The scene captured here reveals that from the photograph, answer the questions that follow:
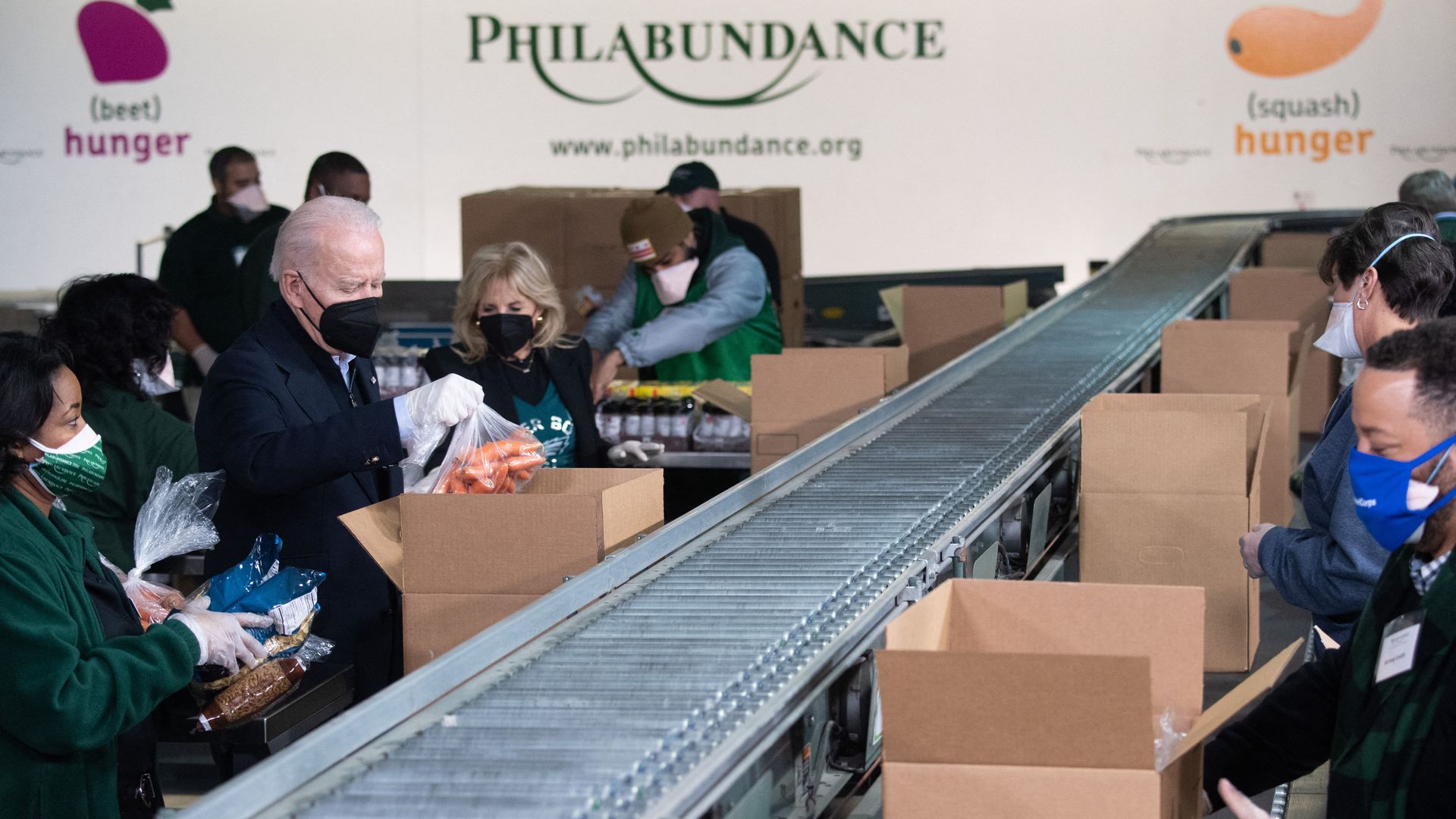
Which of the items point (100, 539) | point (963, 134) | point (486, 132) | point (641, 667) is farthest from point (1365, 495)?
point (486, 132)

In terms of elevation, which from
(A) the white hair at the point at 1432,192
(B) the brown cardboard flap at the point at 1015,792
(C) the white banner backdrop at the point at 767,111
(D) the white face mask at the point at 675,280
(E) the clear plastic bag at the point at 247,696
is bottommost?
(E) the clear plastic bag at the point at 247,696

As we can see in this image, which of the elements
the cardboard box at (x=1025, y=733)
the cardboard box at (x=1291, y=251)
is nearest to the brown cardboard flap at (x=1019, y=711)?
the cardboard box at (x=1025, y=733)

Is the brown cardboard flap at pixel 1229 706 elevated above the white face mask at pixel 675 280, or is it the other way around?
the white face mask at pixel 675 280

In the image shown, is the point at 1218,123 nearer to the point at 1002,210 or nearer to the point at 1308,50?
the point at 1308,50

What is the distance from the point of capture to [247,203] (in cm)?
607

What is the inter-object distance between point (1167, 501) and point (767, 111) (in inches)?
345

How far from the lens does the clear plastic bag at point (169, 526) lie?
2.53 meters

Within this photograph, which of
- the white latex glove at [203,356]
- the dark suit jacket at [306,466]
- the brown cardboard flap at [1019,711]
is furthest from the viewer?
the white latex glove at [203,356]

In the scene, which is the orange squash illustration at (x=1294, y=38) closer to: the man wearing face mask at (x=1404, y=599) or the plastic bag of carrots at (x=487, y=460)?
the plastic bag of carrots at (x=487, y=460)

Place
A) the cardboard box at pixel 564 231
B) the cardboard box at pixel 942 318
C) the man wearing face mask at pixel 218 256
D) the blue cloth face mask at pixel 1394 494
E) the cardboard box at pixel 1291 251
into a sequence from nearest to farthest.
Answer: the blue cloth face mask at pixel 1394 494
the cardboard box at pixel 942 318
the man wearing face mask at pixel 218 256
the cardboard box at pixel 564 231
the cardboard box at pixel 1291 251

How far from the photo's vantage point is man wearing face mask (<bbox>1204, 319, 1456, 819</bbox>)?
5.11 ft

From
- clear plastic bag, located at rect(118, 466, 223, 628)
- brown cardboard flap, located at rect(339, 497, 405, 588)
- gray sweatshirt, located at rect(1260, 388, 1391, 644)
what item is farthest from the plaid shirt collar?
clear plastic bag, located at rect(118, 466, 223, 628)

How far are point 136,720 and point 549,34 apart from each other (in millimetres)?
9887

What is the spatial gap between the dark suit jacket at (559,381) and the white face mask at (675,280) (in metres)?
1.23
